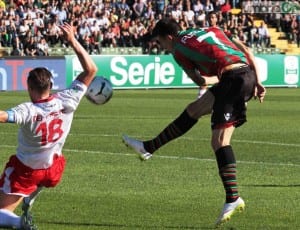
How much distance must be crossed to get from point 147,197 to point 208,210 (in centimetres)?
108

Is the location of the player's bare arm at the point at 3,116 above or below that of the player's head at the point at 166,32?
below

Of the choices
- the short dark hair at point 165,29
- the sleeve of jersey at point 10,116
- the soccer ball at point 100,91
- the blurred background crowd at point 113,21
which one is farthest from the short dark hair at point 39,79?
the blurred background crowd at point 113,21

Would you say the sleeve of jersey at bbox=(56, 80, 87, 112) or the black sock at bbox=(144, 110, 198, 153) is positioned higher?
the sleeve of jersey at bbox=(56, 80, 87, 112)

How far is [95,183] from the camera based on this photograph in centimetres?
1307

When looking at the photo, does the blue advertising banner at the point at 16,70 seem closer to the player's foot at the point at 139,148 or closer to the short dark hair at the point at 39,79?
the player's foot at the point at 139,148

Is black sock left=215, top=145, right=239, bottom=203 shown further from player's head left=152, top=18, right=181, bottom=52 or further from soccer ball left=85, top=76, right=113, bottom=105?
soccer ball left=85, top=76, right=113, bottom=105

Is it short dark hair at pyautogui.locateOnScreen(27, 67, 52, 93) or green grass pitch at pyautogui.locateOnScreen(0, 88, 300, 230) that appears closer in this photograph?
short dark hair at pyautogui.locateOnScreen(27, 67, 52, 93)

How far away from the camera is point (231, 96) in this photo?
10.4 m

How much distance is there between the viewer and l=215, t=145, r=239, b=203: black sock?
10.1 meters

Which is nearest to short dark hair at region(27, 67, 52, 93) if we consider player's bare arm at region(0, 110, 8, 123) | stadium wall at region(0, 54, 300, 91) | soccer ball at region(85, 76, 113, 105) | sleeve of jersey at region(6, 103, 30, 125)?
sleeve of jersey at region(6, 103, 30, 125)

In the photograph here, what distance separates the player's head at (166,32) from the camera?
1066cm

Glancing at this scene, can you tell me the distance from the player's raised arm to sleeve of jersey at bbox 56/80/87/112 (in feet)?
0.18

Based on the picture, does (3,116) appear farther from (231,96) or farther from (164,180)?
(164,180)

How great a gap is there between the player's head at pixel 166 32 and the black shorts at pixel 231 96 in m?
0.67
